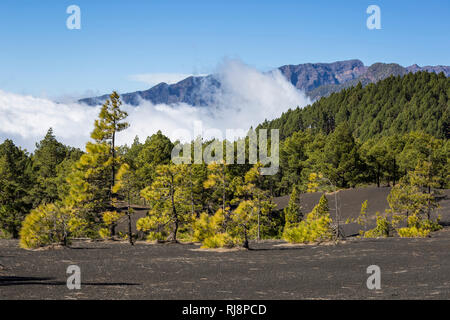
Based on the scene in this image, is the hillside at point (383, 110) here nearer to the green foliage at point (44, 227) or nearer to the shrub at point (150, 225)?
the shrub at point (150, 225)

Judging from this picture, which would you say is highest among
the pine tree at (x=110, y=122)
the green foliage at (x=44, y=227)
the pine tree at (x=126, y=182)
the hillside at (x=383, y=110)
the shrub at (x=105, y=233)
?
the hillside at (x=383, y=110)

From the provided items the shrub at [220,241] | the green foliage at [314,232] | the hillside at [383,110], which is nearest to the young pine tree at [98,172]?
the shrub at [220,241]

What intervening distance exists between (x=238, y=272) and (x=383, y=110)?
14526cm

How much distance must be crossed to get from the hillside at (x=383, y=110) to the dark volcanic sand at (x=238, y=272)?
346 feet

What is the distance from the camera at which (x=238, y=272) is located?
18.1 meters

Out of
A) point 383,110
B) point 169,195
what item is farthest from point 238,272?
point 383,110

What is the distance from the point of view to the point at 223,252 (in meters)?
25.4

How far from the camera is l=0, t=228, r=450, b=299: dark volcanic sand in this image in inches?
540

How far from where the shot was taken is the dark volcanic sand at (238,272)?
45.0ft

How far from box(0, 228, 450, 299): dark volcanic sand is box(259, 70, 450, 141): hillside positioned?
346 ft

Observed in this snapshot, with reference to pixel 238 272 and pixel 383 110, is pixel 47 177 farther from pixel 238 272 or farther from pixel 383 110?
pixel 383 110

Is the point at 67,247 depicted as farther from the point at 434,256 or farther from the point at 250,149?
the point at 250,149
